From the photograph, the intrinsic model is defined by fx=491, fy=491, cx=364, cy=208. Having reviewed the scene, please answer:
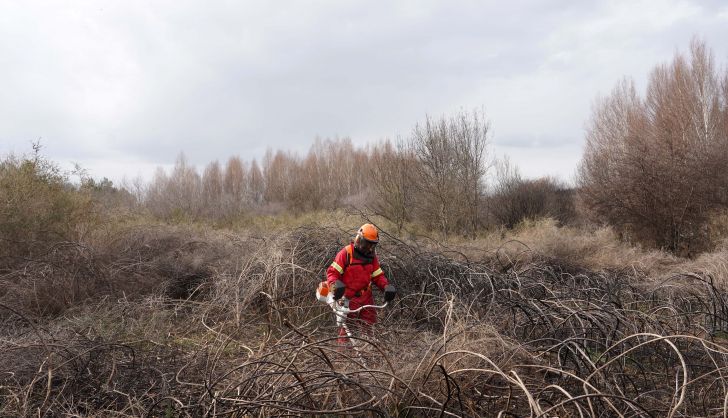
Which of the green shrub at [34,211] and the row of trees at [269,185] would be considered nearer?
the green shrub at [34,211]

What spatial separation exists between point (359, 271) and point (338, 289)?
1.61 feet

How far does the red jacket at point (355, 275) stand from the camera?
16.3 ft

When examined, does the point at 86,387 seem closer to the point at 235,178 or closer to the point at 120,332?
the point at 120,332

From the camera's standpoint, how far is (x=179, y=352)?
16.5 ft

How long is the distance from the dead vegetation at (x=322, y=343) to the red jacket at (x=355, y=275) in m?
0.46

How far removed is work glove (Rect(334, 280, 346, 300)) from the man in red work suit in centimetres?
14

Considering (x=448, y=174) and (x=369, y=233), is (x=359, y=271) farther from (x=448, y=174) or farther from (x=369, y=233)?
(x=448, y=174)

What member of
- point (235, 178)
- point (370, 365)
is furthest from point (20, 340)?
point (235, 178)

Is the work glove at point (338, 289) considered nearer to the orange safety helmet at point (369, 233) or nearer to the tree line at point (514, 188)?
the orange safety helmet at point (369, 233)

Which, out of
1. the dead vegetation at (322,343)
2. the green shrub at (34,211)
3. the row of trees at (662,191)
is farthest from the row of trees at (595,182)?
the green shrub at (34,211)

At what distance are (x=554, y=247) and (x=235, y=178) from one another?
2862cm

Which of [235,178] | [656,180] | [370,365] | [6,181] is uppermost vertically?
[235,178]

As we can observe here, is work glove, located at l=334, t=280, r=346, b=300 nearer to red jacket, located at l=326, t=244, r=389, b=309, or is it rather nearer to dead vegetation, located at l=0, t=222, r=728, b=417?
red jacket, located at l=326, t=244, r=389, b=309

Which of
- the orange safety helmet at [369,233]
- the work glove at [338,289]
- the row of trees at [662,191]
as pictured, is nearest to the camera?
the work glove at [338,289]
